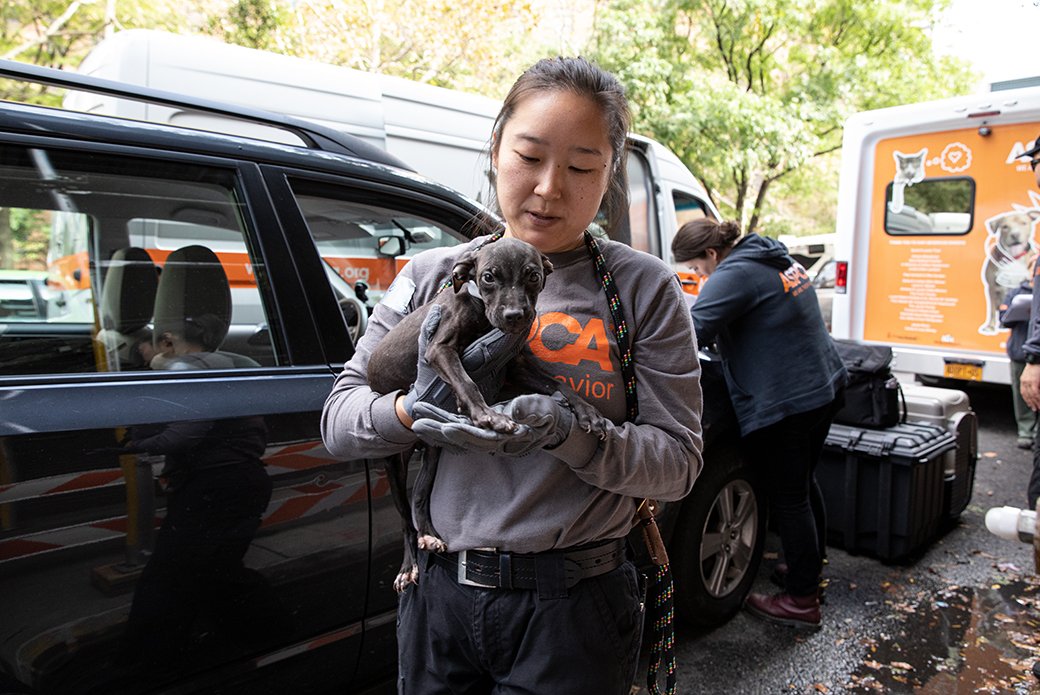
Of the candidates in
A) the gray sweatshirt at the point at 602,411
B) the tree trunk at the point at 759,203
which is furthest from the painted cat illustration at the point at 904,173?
the tree trunk at the point at 759,203

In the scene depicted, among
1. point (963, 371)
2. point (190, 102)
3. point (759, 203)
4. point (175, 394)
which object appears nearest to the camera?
point (175, 394)

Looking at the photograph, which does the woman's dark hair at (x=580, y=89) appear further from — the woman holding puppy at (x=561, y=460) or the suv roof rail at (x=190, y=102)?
the suv roof rail at (x=190, y=102)

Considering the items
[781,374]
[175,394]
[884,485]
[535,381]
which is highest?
[535,381]

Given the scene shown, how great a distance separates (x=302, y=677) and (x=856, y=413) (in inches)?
147

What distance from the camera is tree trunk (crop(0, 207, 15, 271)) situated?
2.04 meters

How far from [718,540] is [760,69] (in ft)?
48.7

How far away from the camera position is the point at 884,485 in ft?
13.7

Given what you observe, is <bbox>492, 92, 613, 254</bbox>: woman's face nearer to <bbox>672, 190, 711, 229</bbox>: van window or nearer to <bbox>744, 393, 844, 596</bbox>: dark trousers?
<bbox>744, 393, 844, 596</bbox>: dark trousers

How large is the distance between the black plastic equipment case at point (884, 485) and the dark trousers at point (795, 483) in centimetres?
69

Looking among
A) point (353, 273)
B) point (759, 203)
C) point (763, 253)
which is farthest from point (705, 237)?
point (759, 203)

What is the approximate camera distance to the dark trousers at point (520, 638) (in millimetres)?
1358

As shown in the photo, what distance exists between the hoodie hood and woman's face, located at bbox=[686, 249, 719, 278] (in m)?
0.22

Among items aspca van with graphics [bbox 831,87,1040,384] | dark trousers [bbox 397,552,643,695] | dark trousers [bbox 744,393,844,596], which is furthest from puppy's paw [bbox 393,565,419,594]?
aspca van with graphics [bbox 831,87,1040,384]

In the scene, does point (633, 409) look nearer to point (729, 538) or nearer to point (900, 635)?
point (729, 538)
